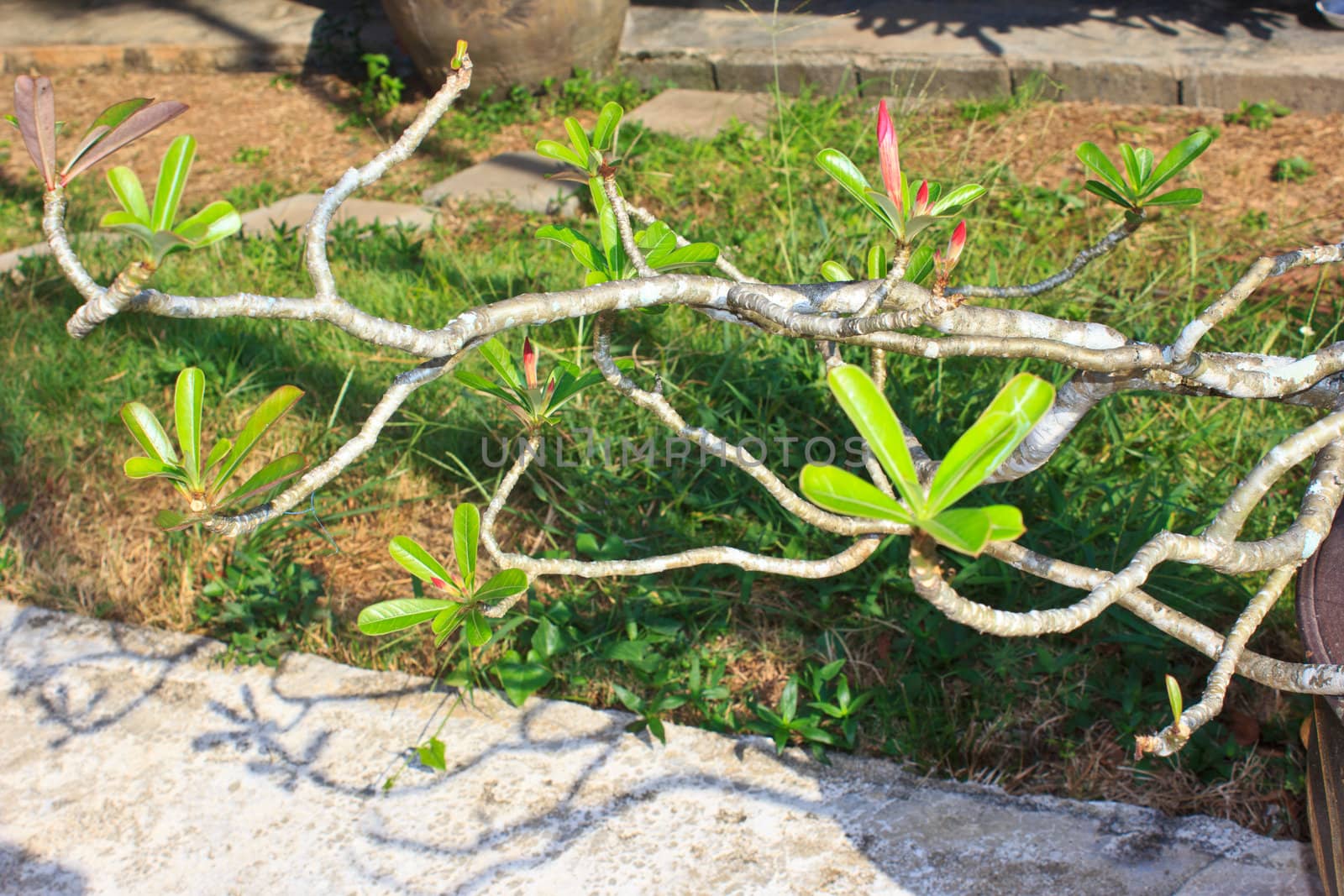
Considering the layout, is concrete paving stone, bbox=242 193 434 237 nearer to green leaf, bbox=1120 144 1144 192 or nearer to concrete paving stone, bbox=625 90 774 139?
concrete paving stone, bbox=625 90 774 139

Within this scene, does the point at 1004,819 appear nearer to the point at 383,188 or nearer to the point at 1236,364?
the point at 1236,364

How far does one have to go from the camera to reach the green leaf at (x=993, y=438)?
33.1 inches

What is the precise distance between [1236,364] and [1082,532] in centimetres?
93

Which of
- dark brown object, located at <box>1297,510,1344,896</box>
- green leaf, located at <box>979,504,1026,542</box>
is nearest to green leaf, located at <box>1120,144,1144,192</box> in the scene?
dark brown object, located at <box>1297,510,1344,896</box>

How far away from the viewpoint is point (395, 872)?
1.84m

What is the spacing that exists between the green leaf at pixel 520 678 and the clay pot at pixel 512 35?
11.9 ft

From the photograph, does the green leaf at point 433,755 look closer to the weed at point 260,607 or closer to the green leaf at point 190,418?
the weed at point 260,607

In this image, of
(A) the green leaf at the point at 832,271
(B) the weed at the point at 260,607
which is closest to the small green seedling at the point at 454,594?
(A) the green leaf at the point at 832,271

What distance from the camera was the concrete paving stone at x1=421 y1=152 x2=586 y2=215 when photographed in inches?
158

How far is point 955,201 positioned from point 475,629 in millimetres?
768

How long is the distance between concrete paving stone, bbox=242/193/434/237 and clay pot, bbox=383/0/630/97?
1129 millimetres

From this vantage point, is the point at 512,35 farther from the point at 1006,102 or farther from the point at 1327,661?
the point at 1327,661

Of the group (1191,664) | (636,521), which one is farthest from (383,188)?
(1191,664)

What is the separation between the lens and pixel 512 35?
5.04 metres
